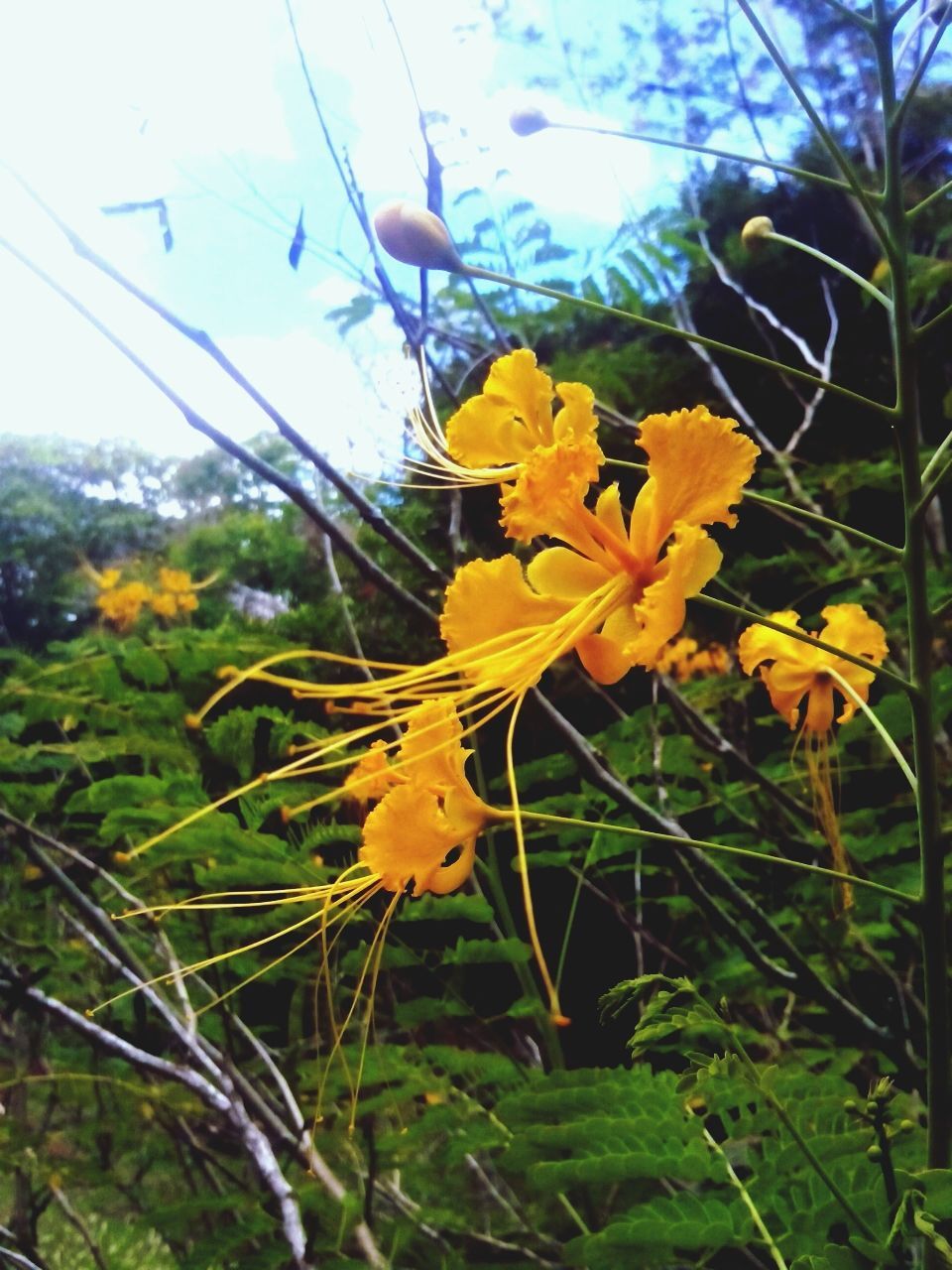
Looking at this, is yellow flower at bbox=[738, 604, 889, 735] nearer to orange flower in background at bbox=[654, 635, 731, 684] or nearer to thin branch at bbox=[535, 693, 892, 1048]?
thin branch at bbox=[535, 693, 892, 1048]

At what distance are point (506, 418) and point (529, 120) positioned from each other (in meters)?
0.22

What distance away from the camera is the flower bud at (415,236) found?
1.54 ft

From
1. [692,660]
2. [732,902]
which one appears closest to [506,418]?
[732,902]

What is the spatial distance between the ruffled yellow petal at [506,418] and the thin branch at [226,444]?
0.11 m

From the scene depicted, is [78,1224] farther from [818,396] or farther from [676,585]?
[818,396]

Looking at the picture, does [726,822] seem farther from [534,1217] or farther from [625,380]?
[625,380]

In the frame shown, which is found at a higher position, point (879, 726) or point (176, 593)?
point (176, 593)

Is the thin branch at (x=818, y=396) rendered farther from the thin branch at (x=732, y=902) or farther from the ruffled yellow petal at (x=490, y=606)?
the ruffled yellow petal at (x=490, y=606)

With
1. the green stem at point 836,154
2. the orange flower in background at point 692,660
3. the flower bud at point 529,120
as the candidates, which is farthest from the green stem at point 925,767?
the orange flower in background at point 692,660

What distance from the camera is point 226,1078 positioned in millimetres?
811

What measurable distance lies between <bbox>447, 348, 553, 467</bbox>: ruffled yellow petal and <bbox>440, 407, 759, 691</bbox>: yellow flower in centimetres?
7

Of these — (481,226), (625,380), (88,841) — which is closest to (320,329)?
(481,226)

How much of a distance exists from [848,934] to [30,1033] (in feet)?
3.33

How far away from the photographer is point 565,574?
1.54 feet
